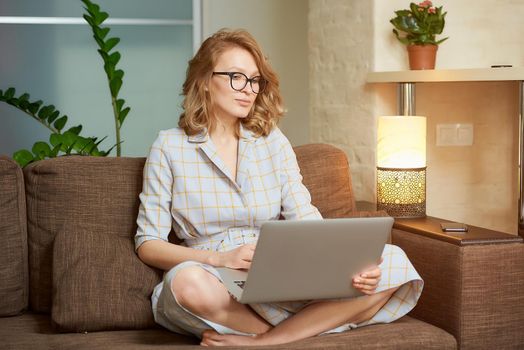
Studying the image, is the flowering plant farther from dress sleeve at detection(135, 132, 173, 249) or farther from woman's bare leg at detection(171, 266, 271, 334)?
woman's bare leg at detection(171, 266, 271, 334)

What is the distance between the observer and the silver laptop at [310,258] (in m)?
2.14

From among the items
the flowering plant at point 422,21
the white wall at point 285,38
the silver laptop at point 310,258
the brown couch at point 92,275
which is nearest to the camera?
the silver laptop at point 310,258

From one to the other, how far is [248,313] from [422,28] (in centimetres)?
151

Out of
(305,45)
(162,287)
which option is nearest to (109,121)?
(305,45)

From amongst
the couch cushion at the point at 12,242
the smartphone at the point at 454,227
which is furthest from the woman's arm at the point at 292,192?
the couch cushion at the point at 12,242

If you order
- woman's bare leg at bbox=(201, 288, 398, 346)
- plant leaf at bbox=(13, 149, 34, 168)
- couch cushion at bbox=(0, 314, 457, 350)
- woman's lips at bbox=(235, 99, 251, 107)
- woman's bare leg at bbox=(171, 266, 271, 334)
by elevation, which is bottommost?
couch cushion at bbox=(0, 314, 457, 350)

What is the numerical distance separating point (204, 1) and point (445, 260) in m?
3.01

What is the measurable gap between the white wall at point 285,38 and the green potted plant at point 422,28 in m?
2.07

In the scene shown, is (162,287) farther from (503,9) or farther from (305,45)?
(305,45)

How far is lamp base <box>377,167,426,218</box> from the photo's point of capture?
10.2 feet

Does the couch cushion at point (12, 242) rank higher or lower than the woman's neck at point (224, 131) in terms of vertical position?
lower

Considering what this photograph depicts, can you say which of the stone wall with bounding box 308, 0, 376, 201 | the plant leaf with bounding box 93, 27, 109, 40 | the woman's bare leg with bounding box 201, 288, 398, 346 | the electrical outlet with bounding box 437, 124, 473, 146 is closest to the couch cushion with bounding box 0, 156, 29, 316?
the woman's bare leg with bounding box 201, 288, 398, 346

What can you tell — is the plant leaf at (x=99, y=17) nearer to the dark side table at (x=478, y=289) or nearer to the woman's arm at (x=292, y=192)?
the woman's arm at (x=292, y=192)

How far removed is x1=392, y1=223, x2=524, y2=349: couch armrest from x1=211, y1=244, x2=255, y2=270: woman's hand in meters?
0.57
